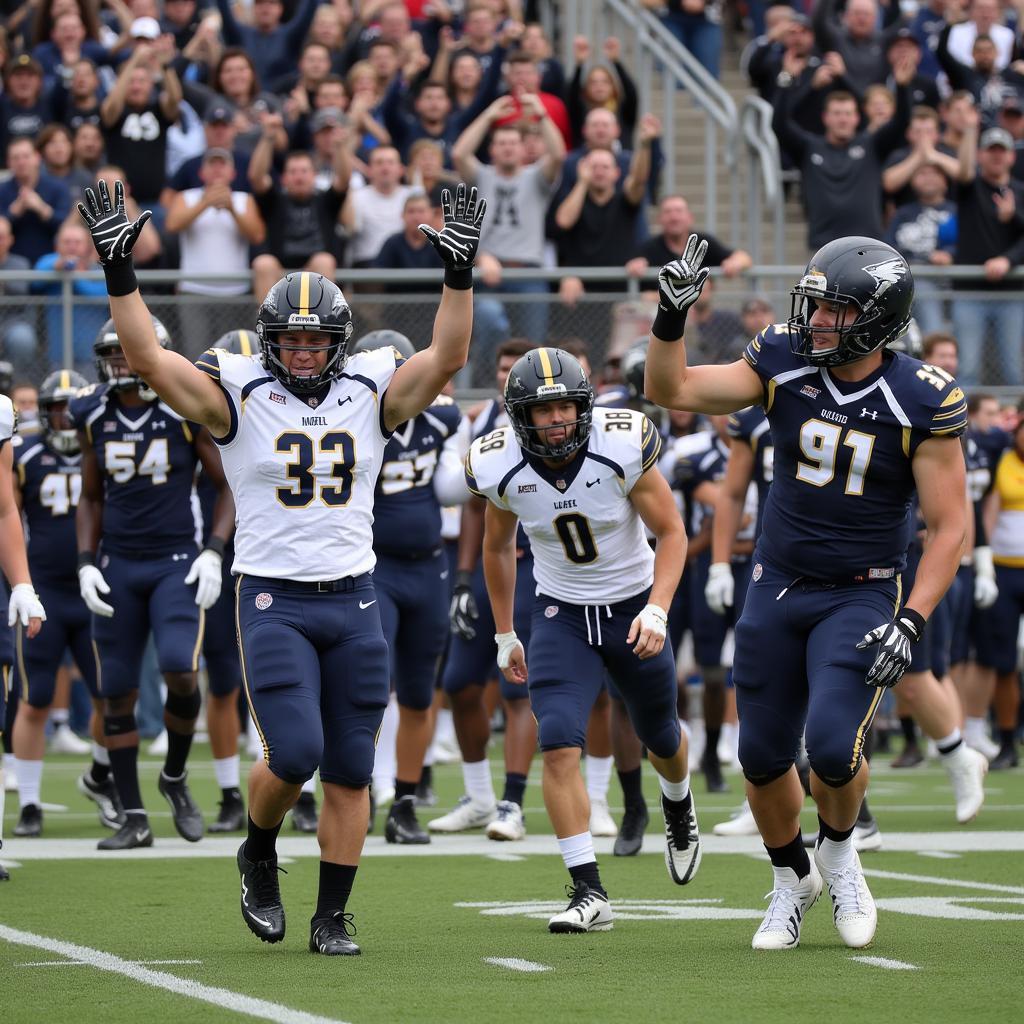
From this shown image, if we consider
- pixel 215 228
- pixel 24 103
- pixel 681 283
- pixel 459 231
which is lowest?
pixel 681 283

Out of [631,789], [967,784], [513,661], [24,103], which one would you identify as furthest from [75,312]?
[513,661]

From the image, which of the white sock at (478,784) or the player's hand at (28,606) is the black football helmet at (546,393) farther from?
the white sock at (478,784)

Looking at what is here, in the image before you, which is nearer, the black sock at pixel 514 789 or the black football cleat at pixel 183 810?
the black football cleat at pixel 183 810

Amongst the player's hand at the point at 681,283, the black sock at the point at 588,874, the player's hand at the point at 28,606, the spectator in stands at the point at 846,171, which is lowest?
the black sock at the point at 588,874

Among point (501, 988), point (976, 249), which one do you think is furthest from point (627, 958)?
point (976, 249)

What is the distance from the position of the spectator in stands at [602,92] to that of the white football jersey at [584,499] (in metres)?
8.52

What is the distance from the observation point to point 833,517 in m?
5.63

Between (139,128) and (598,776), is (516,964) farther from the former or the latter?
(139,128)

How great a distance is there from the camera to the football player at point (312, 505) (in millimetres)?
5590

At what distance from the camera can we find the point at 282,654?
5.53 m

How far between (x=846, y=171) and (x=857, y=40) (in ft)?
7.36

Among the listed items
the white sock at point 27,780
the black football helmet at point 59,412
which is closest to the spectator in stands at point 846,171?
the black football helmet at point 59,412

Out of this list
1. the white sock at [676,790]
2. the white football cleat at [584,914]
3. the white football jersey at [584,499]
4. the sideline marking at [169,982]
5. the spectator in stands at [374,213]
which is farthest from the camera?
the spectator in stands at [374,213]

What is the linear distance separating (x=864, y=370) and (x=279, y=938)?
91.7 inches
